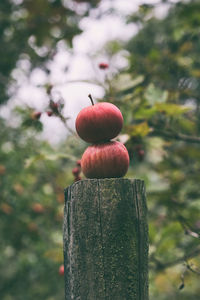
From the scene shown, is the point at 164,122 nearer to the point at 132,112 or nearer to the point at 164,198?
the point at 132,112

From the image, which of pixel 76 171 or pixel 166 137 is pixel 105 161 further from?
pixel 166 137

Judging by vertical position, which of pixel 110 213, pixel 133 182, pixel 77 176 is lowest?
pixel 110 213

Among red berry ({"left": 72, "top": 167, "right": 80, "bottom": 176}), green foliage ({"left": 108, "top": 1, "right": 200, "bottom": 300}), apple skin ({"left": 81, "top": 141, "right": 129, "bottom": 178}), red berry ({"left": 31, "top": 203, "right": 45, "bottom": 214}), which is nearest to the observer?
apple skin ({"left": 81, "top": 141, "right": 129, "bottom": 178})

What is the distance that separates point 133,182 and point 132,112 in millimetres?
1214

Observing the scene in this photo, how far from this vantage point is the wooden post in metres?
1.21

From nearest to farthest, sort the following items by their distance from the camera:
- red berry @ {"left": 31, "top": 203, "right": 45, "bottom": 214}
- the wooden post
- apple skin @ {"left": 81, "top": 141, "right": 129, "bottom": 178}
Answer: the wooden post → apple skin @ {"left": 81, "top": 141, "right": 129, "bottom": 178} → red berry @ {"left": 31, "top": 203, "right": 45, "bottom": 214}


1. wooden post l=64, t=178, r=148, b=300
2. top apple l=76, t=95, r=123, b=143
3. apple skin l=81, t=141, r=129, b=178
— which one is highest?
top apple l=76, t=95, r=123, b=143

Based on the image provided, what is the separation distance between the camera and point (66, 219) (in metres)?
1.34

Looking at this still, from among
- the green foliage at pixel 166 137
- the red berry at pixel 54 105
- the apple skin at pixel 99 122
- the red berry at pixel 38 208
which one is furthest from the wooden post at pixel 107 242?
the red berry at pixel 38 208

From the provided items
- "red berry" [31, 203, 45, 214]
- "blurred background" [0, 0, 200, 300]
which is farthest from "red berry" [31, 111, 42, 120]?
"red berry" [31, 203, 45, 214]

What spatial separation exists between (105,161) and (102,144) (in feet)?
0.32

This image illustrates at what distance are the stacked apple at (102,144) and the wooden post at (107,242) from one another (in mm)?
167

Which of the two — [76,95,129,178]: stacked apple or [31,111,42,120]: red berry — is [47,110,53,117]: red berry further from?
[76,95,129,178]: stacked apple

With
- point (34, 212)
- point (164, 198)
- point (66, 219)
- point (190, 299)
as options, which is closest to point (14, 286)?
point (34, 212)
